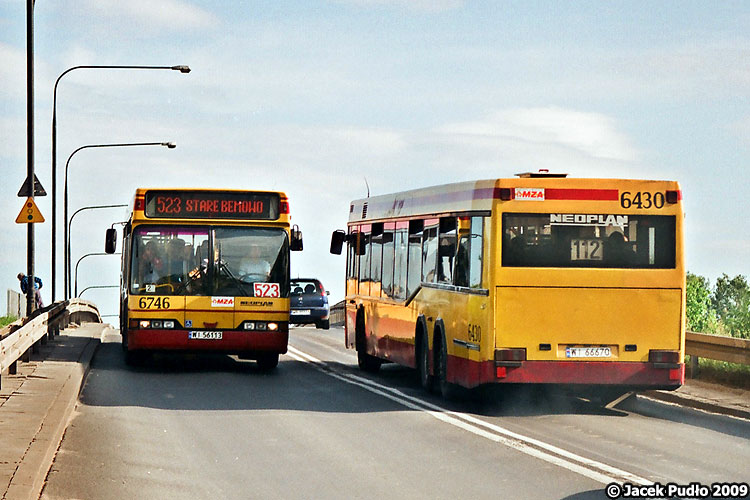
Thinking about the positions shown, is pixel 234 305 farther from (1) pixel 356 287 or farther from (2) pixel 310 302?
(2) pixel 310 302

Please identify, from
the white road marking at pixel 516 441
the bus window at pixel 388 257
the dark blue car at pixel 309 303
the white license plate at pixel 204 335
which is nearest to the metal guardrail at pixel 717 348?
the white road marking at pixel 516 441

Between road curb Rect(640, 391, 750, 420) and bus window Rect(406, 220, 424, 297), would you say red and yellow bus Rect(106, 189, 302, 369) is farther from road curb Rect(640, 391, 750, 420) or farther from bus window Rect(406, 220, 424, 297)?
road curb Rect(640, 391, 750, 420)

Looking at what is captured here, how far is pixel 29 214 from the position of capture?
28578mm

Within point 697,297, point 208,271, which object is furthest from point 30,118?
point 697,297

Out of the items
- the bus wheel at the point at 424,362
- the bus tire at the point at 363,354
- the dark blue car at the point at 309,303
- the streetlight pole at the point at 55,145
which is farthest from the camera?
the dark blue car at the point at 309,303

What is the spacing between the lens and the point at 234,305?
22.0m

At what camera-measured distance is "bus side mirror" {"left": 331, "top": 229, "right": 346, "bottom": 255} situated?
24969 mm

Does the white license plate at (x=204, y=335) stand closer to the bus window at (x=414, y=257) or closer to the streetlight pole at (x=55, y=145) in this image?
the bus window at (x=414, y=257)

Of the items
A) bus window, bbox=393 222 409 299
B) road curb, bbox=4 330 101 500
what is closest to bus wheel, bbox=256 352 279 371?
bus window, bbox=393 222 409 299

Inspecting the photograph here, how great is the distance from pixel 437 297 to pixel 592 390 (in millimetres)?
2595

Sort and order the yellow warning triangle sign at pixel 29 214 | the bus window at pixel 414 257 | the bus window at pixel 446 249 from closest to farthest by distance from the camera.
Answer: the bus window at pixel 446 249 < the bus window at pixel 414 257 < the yellow warning triangle sign at pixel 29 214

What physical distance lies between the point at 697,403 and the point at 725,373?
2059mm

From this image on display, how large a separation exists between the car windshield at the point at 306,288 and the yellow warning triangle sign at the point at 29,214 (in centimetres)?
1652

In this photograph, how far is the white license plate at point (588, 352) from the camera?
15.9 m
